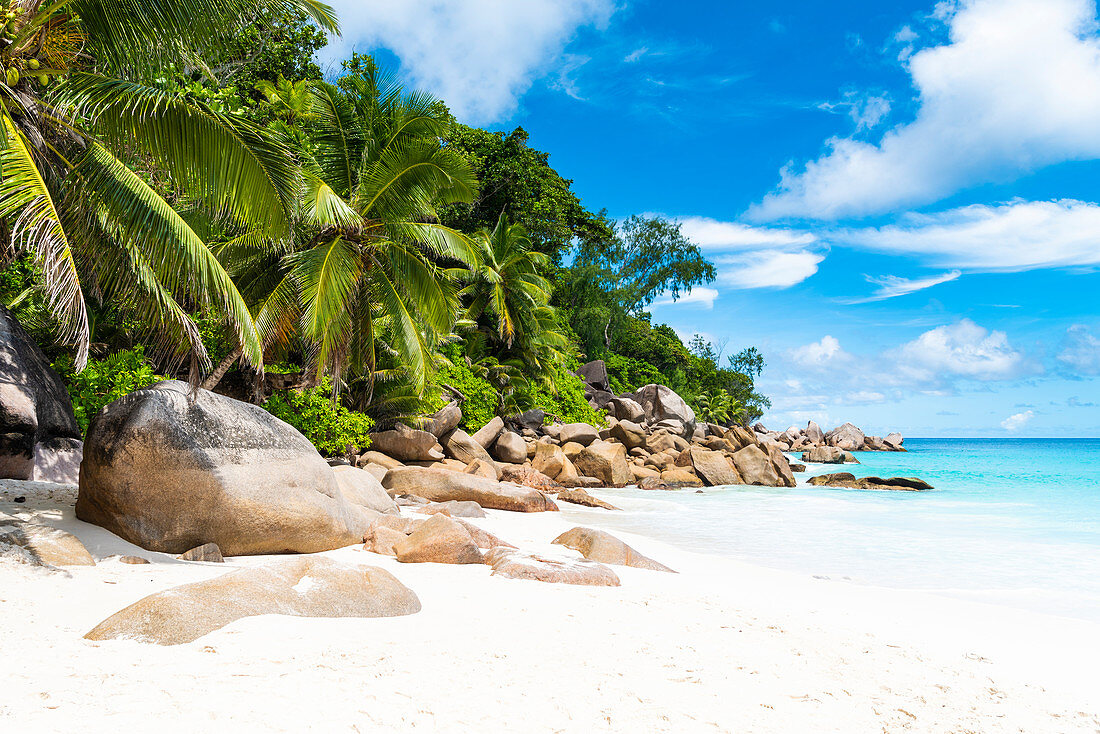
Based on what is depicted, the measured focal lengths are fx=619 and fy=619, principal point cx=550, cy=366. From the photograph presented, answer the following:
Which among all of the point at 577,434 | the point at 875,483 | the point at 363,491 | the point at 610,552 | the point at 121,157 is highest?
the point at 121,157

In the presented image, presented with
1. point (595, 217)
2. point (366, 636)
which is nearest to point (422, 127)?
point (366, 636)

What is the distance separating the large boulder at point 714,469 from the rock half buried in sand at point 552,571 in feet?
48.9

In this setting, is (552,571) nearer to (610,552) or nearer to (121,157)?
(610,552)

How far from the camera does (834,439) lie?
5653cm

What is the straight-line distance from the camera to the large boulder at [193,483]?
18.0 feet

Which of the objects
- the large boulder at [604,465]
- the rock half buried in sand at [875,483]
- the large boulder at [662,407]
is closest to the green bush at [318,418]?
the large boulder at [604,465]

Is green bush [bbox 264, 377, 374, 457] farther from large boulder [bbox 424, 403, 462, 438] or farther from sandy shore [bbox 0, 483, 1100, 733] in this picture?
sandy shore [bbox 0, 483, 1100, 733]

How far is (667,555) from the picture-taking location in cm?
805

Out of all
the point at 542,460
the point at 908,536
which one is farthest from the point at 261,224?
the point at 542,460

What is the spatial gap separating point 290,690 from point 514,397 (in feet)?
69.6

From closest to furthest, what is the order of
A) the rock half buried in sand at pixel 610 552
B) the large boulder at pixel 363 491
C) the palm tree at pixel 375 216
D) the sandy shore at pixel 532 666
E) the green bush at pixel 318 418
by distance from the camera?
1. the sandy shore at pixel 532 666
2. the rock half buried in sand at pixel 610 552
3. the large boulder at pixel 363 491
4. the palm tree at pixel 375 216
5. the green bush at pixel 318 418

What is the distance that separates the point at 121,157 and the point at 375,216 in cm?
641

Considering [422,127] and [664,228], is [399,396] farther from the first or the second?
[664,228]

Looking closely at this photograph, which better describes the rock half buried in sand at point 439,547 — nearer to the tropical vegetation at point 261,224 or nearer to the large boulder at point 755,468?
the tropical vegetation at point 261,224
